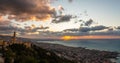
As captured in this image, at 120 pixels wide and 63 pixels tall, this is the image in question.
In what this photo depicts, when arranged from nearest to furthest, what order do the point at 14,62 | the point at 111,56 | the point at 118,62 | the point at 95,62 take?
the point at 14,62 → the point at 95,62 → the point at 118,62 → the point at 111,56

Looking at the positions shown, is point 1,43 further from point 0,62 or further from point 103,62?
point 103,62

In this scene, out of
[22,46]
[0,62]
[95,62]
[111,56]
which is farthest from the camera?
[111,56]

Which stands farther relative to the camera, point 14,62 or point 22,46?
point 22,46

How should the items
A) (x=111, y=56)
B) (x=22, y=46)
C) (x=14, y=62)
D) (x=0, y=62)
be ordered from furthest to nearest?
(x=111, y=56) → (x=22, y=46) → (x=14, y=62) → (x=0, y=62)

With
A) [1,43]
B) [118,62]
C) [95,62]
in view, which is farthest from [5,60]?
[118,62]

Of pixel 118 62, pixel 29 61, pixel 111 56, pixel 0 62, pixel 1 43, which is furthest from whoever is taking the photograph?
pixel 111 56

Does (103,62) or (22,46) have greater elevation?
(22,46)

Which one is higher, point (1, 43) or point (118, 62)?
point (1, 43)

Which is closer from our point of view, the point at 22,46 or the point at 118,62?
the point at 22,46

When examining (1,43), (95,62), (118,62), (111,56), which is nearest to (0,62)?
(1,43)

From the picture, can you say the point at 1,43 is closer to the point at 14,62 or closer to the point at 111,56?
the point at 14,62
